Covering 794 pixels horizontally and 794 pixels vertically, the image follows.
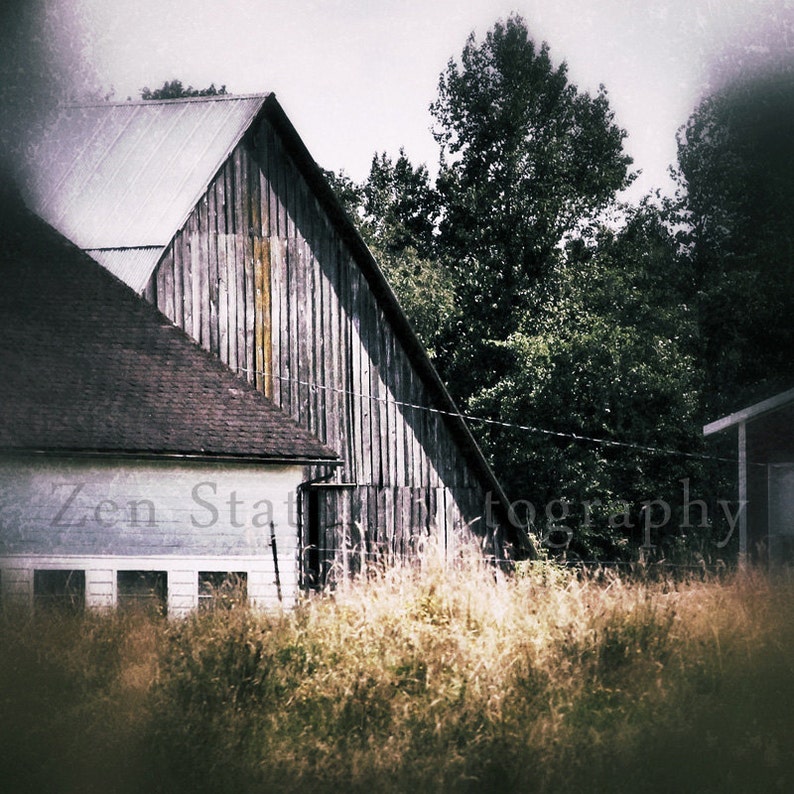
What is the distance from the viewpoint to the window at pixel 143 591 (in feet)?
24.9

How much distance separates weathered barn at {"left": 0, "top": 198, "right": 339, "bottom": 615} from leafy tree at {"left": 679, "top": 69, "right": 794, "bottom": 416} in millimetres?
3648

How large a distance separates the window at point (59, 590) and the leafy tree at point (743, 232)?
456cm

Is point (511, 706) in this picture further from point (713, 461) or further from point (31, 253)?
point (713, 461)

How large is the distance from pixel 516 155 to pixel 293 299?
2.56 m

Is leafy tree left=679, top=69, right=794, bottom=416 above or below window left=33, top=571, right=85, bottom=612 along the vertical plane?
above

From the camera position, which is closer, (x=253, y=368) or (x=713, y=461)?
(x=253, y=368)

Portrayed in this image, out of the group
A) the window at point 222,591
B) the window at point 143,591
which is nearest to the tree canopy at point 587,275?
the window at point 222,591

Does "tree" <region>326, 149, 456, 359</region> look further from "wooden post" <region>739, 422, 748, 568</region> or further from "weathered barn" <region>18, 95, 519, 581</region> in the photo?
"wooden post" <region>739, 422, 748, 568</region>

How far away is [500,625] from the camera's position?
6434 mm

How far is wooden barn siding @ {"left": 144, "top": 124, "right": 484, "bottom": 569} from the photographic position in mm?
11578

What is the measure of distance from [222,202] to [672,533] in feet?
27.7

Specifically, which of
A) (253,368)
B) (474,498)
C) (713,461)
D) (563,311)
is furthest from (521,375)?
(253,368)

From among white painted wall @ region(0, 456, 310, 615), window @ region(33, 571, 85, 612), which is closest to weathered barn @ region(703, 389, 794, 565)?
white painted wall @ region(0, 456, 310, 615)

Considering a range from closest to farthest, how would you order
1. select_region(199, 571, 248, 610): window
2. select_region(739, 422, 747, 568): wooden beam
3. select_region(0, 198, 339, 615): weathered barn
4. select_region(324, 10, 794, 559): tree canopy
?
select_region(199, 571, 248, 610): window
select_region(0, 198, 339, 615): weathered barn
select_region(324, 10, 794, 559): tree canopy
select_region(739, 422, 747, 568): wooden beam
